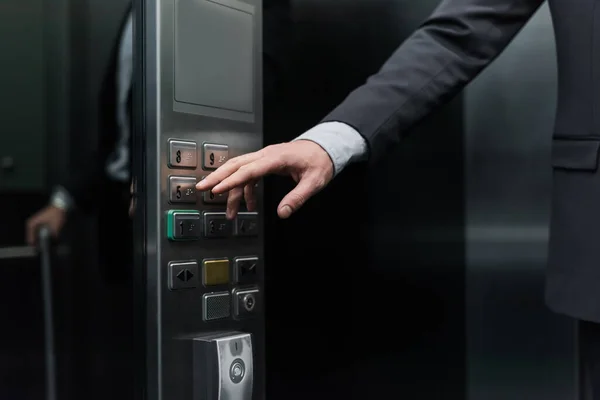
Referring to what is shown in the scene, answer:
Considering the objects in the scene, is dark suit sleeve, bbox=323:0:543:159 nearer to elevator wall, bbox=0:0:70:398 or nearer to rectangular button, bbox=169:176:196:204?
rectangular button, bbox=169:176:196:204

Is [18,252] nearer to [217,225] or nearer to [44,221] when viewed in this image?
[44,221]

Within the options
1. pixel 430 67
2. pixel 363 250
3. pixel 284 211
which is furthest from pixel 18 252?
pixel 363 250

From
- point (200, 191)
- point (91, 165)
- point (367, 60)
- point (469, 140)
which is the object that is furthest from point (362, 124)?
point (469, 140)

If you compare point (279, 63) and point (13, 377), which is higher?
point (279, 63)

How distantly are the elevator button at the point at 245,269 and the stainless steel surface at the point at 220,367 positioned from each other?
0.07m

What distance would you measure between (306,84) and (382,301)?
39cm

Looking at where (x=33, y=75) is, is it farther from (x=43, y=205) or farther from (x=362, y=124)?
(x=362, y=124)

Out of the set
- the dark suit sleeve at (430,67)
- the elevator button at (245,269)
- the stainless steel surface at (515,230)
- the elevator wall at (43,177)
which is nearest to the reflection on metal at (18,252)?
the elevator wall at (43,177)

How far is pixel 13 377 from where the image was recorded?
905mm

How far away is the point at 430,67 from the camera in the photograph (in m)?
1.02

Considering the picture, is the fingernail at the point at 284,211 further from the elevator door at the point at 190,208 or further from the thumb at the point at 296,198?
the elevator door at the point at 190,208

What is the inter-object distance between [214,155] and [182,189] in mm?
64

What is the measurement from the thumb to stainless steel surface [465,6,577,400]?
0.63 m

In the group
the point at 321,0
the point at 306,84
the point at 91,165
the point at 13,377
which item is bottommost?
the point at 13,377
